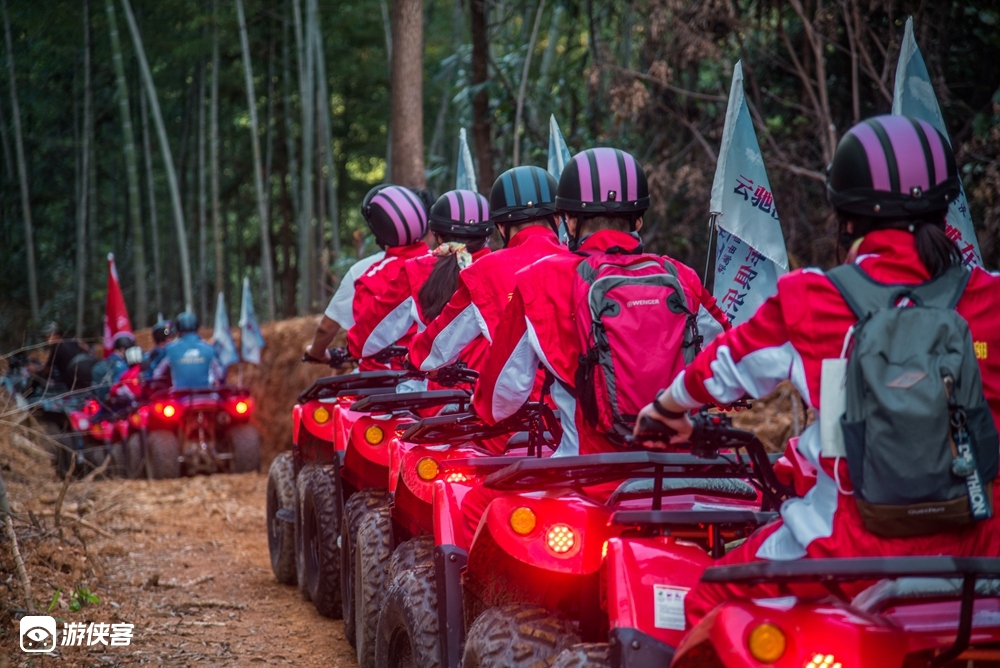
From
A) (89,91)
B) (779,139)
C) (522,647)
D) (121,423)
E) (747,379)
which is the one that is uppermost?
(89,91)

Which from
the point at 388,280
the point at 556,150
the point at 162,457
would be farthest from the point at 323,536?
the point at 162,457

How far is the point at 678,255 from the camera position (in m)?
13.4

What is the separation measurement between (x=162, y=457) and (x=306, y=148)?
7.23 meters

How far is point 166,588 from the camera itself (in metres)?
7.58

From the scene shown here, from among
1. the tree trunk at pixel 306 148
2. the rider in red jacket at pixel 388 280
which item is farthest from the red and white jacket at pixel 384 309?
the tree trunk at pixel 306 148

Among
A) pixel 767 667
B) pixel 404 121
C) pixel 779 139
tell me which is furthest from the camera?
pixel 779 139

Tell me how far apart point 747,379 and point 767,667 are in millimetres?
644

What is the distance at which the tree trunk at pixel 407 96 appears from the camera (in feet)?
37.6

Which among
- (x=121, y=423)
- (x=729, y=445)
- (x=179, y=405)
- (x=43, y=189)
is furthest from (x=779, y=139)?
(x=43, y=189)

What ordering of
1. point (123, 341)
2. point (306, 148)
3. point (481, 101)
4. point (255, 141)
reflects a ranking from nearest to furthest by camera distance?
point (481, 101) < point (123, 341) < point (255, 141) < point (306, 148)

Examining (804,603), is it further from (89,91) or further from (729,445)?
(89,91)

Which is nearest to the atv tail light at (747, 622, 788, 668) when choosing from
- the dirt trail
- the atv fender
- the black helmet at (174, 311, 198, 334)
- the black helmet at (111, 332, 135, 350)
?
the atv fender

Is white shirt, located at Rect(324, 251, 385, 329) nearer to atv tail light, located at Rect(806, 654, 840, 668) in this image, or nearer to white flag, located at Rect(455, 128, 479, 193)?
white flag, located at Rect(455, 128, 479, 193)

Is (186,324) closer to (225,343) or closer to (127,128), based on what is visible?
(225,343)
